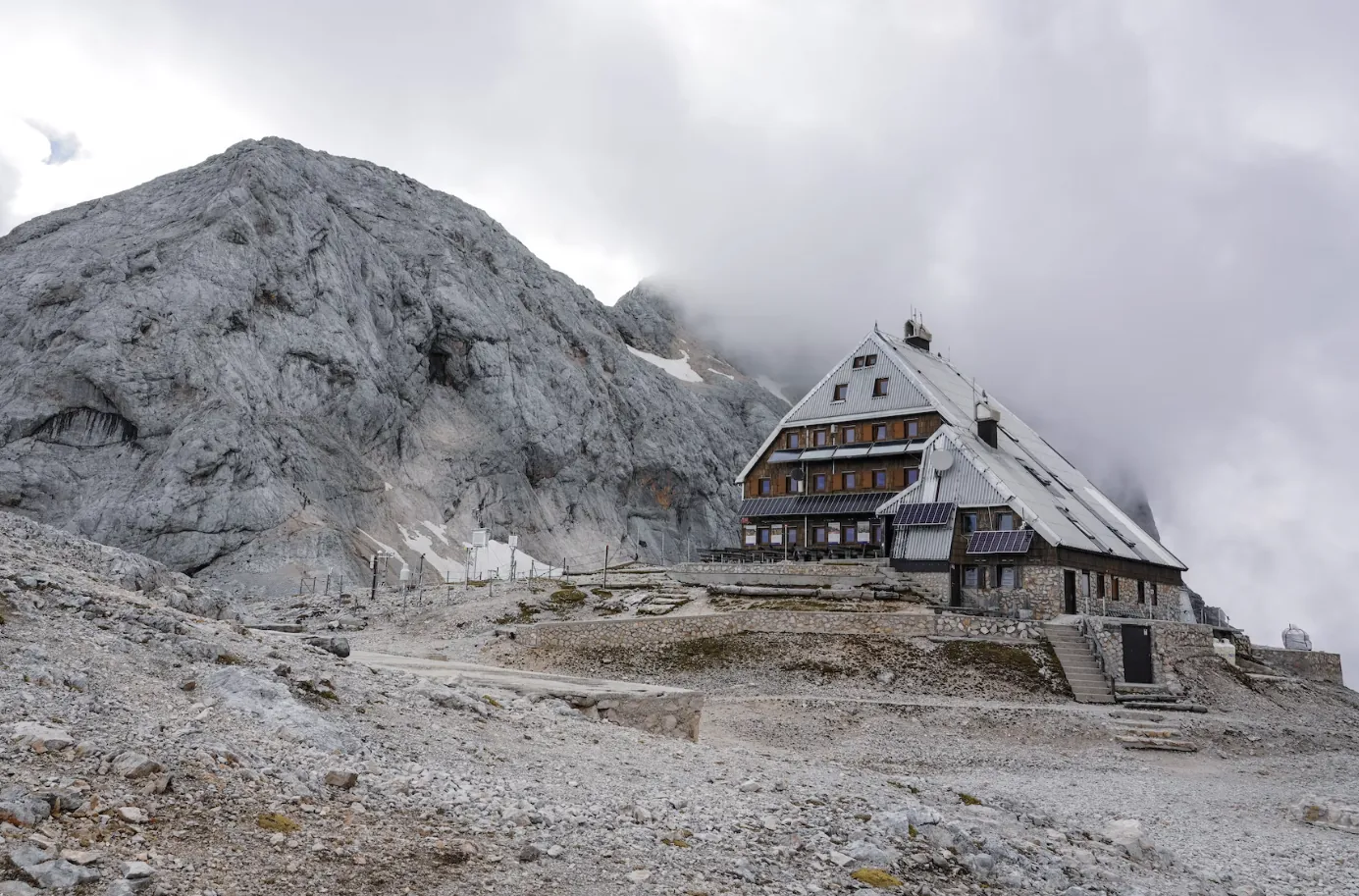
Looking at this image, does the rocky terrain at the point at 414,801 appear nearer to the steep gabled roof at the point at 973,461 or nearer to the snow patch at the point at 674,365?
the steep gabled roof at the point at 973,461

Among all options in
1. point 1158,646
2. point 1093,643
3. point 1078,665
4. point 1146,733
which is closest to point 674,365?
point 1158,646

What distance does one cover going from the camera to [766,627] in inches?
1565

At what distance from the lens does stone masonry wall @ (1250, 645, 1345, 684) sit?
1956 inches

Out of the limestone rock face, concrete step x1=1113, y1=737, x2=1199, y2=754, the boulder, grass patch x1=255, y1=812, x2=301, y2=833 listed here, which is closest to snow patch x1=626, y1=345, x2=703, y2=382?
the limestone rock face

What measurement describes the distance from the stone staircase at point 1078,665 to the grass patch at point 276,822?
32.5 m

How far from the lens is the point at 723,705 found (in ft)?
111

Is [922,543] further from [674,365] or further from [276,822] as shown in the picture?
[674,365]

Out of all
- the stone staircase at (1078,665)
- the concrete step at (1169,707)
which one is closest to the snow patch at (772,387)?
the stone staircase at (1078,665)

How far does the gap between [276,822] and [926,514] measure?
4378cm

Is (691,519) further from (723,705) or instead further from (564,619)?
(723,705)

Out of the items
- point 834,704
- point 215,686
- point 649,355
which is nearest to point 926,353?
point 834,704

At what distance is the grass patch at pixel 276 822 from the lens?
9.92 meters

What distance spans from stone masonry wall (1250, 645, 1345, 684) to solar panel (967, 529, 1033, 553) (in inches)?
554

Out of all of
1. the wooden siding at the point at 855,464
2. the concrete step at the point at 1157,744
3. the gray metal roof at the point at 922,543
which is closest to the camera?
the concrete step at the point at 1157,744
